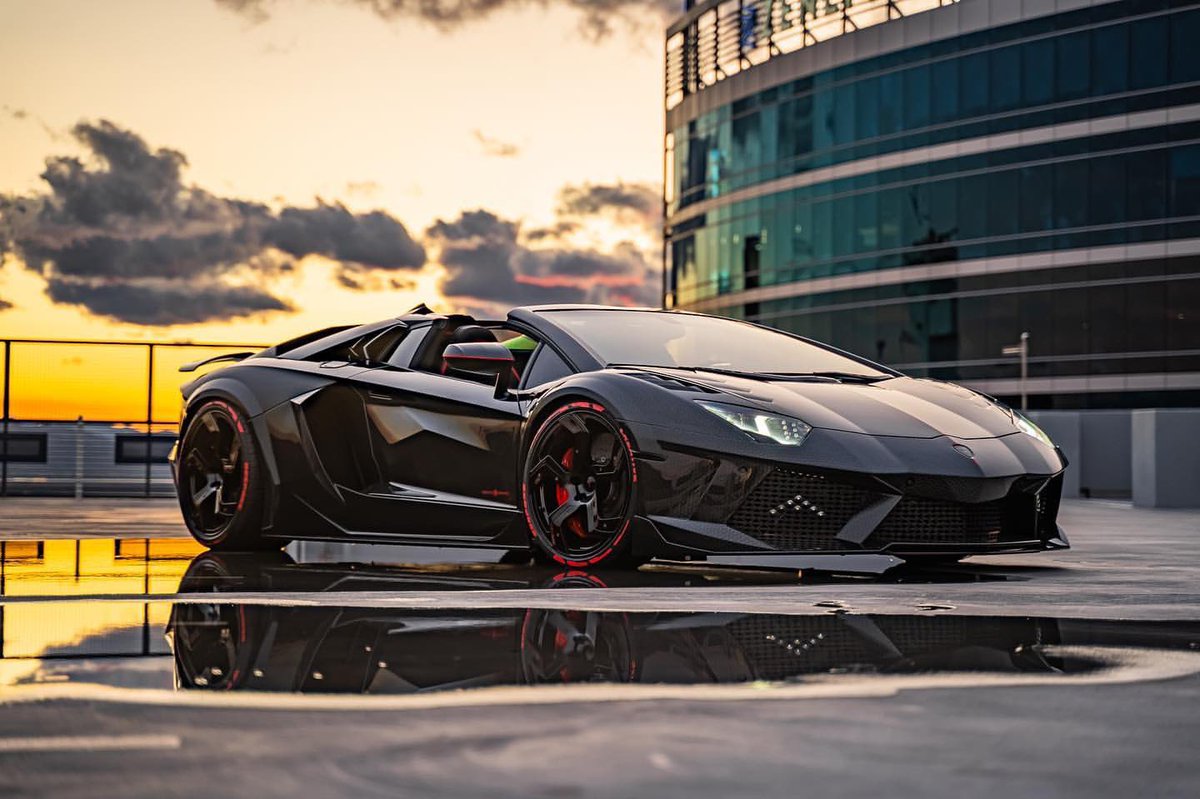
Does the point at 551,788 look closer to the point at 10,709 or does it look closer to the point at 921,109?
the point at 10,709

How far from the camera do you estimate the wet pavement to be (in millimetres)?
2787

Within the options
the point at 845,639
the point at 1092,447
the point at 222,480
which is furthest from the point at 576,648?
the point at 1092,447

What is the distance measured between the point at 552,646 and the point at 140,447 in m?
14.1

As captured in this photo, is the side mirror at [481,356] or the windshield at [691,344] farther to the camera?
the windshield at [691,344]

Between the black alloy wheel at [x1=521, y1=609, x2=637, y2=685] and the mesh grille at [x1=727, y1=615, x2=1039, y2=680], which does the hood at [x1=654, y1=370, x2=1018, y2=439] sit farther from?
the black alloy wheel at [x1=521, y1=609, x2=637, y2=685]

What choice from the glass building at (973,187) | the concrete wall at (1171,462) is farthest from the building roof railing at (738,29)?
the concrete wall at (1171,462)

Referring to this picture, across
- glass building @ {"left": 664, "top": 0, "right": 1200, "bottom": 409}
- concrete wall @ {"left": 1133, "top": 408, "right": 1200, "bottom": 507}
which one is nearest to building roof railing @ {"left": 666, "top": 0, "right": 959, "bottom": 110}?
glass building @ {"left": 664, "top": 0, "right": 1200, "bottom": 409}

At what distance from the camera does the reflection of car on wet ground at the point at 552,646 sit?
3.86 metres

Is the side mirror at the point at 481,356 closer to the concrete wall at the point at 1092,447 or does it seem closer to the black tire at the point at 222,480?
the black tire at the point at 222,480

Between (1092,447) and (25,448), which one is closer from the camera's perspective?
(25,448)

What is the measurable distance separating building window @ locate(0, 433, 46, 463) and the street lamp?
3283 cm

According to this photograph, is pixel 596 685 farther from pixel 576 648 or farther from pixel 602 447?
pixel 602 447

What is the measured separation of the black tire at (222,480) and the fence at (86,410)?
864cm

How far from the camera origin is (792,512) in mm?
6527
